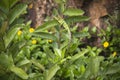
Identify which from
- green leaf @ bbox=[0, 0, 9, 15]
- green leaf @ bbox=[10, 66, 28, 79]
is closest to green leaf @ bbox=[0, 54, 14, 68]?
green leaf @ bbox=[10, 66, 28, 79]

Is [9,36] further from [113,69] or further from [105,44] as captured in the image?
[105,44]

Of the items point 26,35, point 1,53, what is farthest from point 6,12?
point 26,35

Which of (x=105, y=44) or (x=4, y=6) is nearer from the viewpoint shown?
(x=4, y=6)

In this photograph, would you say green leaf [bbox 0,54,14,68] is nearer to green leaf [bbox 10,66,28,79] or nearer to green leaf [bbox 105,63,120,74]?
green leaf [bbox 10,66,28,79]

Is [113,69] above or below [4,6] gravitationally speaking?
below

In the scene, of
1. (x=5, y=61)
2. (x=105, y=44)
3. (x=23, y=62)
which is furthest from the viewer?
(x=105, y=44)

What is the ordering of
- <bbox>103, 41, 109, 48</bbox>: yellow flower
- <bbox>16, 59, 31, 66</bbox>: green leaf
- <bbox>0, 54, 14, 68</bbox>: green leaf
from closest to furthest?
1. <bbox>0, 54, 14, 68</bbox>: green leaf
2. <bbox>16, 59, 31, 66</bbox>: green leaf
3. <bbox>103, 41, 109, 48</bbox>: yellow flower

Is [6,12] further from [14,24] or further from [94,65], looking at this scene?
[94,65]

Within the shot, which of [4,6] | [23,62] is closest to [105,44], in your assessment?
[23,62]

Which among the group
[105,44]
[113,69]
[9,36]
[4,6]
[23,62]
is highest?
[4,6]

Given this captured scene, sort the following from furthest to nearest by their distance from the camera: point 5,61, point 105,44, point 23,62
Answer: point 105,44 < point 23,62 < point 5,61

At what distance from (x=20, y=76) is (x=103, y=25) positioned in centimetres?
249

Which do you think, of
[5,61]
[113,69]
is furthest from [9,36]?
[113,69]

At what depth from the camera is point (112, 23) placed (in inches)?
133
